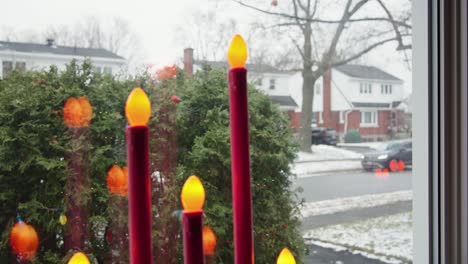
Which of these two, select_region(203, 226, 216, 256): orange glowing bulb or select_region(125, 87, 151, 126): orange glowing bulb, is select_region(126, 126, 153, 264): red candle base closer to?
select_region(125, 87, 151, 126): orange glowing bulb

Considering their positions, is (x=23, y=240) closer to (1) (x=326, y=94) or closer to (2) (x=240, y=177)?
(2) (x=240, y=177)

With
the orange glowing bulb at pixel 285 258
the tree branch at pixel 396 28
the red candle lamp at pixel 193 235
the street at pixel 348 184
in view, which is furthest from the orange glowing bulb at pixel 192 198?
the tree branch at pixel 396 28

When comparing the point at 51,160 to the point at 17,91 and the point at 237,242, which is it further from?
the point at 237,242

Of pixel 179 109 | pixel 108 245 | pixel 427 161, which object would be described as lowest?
pixel 108 245

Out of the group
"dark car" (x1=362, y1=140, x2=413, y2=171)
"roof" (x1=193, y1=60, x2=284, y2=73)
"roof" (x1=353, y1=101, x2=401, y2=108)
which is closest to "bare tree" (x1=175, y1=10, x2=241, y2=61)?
"roof" (x1=193, y1=60, x2=284, y2=73)

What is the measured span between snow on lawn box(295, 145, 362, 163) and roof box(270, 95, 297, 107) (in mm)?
112

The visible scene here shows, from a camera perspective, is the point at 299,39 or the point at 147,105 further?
the point at 299,39

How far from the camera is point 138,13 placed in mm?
1002

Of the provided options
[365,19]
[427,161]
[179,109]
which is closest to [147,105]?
[179,109]

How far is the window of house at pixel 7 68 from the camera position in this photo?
860 mm

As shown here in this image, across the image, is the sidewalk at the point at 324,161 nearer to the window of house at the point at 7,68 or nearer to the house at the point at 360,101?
the house at the point at 360,101

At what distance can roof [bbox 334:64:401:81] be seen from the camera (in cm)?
120

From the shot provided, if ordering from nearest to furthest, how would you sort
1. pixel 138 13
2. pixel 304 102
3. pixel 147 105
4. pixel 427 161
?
pixel 147 105, pixel 138 13, pixel 304 102, pixel 427 161

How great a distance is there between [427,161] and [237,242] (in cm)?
62
